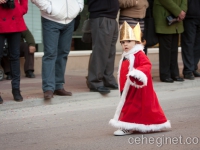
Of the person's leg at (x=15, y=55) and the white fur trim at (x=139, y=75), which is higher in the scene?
the white fur trim at (x=139, y=75)

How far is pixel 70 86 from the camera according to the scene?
10391 millimetres

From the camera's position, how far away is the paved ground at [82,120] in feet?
21.3

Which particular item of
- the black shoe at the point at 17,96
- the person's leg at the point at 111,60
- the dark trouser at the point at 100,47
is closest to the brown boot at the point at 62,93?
the dark trouser at the point at 100,47

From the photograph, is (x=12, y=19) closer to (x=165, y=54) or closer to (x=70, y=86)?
(x=70, y=86)

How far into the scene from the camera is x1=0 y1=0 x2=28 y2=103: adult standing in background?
27.2ft

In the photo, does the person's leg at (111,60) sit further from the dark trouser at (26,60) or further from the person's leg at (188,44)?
the dark trouser at (26,60)

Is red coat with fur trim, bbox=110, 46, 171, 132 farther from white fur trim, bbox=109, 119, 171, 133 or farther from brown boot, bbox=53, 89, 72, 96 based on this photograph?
brown boot, bbox=53, 89, 72, 96

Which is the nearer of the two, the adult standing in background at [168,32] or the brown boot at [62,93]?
the brown boot at [62,93]

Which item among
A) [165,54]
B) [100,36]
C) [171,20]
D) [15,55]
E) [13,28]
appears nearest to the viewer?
[13,28]

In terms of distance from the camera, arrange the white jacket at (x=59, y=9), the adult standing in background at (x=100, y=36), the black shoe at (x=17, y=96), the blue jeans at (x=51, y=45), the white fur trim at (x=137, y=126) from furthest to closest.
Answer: the adult standing in background at (x=100, y=36) < the blue jeans at (x=51, y=45) < the white jacket at (x=59, y=9) < the black shoe at (x=17, y=96) < the white fur trim at (x=137, y=126)

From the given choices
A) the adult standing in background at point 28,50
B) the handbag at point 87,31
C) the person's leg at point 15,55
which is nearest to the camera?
the person's leg at point 15,55

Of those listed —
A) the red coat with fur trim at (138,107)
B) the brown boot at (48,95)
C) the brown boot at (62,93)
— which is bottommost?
the brown boot at (62,93)

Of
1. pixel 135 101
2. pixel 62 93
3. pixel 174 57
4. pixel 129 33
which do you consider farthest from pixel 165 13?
pixel 135 101

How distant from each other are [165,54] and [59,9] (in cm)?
284
